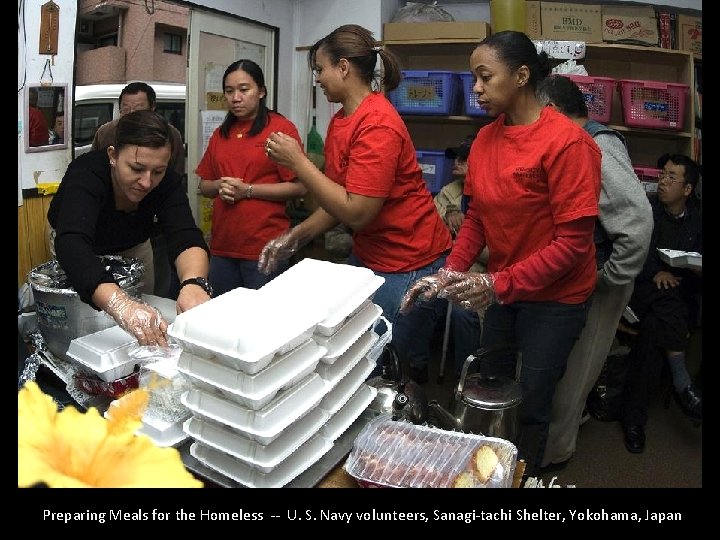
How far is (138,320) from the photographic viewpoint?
1211 millimetres

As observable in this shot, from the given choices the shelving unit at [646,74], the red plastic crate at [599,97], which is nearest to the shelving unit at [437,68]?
the red plastic crate at [599,97]

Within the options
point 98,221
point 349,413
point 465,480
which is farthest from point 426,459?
point 98,221

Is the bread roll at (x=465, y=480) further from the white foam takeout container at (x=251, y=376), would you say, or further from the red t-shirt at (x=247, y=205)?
the red t-shirt at (x=247, y=205)

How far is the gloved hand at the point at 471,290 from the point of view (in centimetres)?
145

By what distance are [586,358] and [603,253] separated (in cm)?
38

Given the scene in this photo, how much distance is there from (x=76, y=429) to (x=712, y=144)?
1189mm

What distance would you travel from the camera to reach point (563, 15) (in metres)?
3.58

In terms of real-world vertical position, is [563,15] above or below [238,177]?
above

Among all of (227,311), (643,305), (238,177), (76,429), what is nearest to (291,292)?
(227,311)

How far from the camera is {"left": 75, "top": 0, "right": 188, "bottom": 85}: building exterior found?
96.5 inches

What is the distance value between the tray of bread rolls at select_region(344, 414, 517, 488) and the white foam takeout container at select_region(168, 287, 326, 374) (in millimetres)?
247

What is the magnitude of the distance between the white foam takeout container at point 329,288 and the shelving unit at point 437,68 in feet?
8.85
